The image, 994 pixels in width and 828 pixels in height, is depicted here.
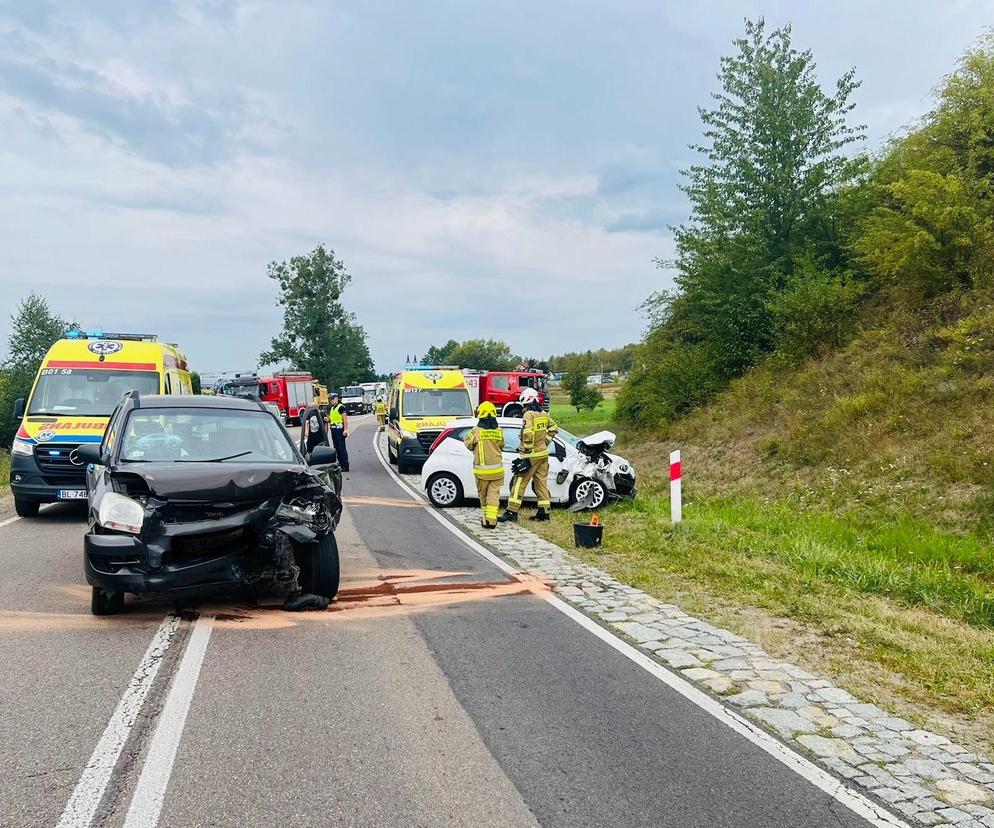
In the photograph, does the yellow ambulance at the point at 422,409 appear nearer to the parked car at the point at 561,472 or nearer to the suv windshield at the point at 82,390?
the parked car at the point at 561,472

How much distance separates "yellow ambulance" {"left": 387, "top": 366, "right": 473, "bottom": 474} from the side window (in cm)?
564

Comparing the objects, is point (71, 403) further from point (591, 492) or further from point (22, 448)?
point (591, 492)

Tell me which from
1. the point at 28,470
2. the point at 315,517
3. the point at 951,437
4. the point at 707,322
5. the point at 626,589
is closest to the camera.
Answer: the point at 315,517

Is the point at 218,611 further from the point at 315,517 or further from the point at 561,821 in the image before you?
the point at 561,821

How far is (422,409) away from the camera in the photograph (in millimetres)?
20891

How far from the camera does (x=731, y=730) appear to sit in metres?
4.50

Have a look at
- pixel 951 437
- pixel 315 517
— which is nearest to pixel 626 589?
pixel 315 517

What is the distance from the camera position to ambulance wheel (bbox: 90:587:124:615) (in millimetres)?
6422

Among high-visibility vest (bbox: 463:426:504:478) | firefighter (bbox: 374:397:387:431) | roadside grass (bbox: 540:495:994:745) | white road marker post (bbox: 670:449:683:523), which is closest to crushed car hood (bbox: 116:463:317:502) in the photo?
roadside grass (bbox: 540:495:994:745)

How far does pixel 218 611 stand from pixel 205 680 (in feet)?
5.62

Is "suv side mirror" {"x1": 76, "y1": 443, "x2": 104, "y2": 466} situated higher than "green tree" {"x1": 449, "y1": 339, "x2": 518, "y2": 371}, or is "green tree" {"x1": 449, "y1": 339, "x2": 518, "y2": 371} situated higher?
"green tree" {"x1": 449, "y1": 339, "x2": 518, "y2": 371}

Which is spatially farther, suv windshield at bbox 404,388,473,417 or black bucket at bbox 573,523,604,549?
suv windshield at bbox 404,388,473,417

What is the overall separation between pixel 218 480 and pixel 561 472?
27.0 ft

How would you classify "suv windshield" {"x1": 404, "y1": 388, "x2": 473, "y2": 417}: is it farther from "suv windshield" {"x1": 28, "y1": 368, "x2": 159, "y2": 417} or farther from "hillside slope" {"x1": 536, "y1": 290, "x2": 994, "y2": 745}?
"suv windshield" {"x1": 28, "y1": 368, "x2": 159, "y2": 417}
